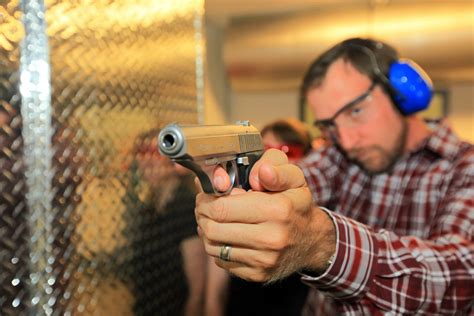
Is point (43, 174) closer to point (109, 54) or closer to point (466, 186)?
point (109, 54)

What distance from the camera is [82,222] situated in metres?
0.84

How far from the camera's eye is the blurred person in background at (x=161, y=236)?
1021 mm

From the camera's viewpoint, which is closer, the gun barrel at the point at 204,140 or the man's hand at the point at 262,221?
the gun barrel at the point at 204,140

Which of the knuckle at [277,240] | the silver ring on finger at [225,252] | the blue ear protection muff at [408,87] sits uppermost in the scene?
the blue ear protection muff at [408,87]

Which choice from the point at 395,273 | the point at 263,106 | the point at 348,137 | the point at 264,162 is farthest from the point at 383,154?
the point at 263,106

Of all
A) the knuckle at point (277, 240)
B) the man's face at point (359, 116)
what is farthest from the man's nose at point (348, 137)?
the knuckle at point (277, 240)

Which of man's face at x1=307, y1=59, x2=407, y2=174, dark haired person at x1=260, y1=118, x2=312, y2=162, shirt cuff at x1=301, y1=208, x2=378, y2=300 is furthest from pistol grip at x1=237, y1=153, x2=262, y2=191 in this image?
dark haired person at x1=260, y1=118, x2=312, y2=162

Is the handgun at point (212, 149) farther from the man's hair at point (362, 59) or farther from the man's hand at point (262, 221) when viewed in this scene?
the man's hair at point (362, 59)

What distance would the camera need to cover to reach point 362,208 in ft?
5.05

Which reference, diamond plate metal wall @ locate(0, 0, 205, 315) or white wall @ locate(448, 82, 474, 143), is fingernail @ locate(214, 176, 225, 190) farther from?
white wall @ locate(448, 82, 474, 143)

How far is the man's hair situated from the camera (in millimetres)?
1386

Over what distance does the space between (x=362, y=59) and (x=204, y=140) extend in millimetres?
940

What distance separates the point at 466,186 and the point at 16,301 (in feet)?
3.23

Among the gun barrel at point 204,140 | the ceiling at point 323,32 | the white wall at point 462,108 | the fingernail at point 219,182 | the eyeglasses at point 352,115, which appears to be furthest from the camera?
the white wall at point 462,108
